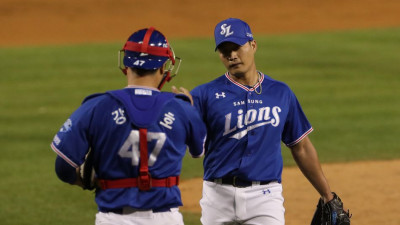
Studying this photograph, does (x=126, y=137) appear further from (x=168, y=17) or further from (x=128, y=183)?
(x=168, y=17)

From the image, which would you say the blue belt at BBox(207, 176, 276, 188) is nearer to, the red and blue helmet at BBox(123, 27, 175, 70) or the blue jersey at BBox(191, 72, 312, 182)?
the blue jersey at BBox(191, 72, 312, 182)

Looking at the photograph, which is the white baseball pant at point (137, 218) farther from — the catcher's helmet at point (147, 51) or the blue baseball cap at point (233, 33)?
the blue baseball cap at point (233, 33)

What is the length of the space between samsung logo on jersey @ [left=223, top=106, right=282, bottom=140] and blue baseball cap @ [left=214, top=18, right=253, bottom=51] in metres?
0.50

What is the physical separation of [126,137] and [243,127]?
1.56m

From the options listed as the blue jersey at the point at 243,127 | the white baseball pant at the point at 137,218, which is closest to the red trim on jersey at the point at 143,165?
the white baseball pant at the point at 137,218

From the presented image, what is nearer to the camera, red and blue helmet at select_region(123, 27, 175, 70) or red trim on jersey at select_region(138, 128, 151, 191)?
red trim on jersey at select_region(138, 128, 151, 191)

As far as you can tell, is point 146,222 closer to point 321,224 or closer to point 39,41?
point 321,224

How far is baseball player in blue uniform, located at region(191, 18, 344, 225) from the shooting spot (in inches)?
224

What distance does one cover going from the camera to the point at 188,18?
1051 inches

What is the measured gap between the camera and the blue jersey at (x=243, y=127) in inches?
225

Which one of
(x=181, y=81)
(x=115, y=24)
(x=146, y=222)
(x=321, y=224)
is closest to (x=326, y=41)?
(x=181, y=81)

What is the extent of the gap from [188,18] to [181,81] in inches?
361

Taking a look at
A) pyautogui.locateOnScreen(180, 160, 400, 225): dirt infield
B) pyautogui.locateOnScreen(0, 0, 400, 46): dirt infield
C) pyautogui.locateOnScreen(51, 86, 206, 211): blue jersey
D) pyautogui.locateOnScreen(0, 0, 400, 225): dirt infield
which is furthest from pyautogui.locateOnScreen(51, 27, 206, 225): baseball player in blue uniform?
pyautogui.locateOnScreen(0, 0, 400, 46): dirt infield

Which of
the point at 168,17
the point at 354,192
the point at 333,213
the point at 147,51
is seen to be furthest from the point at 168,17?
the point at 147,51
